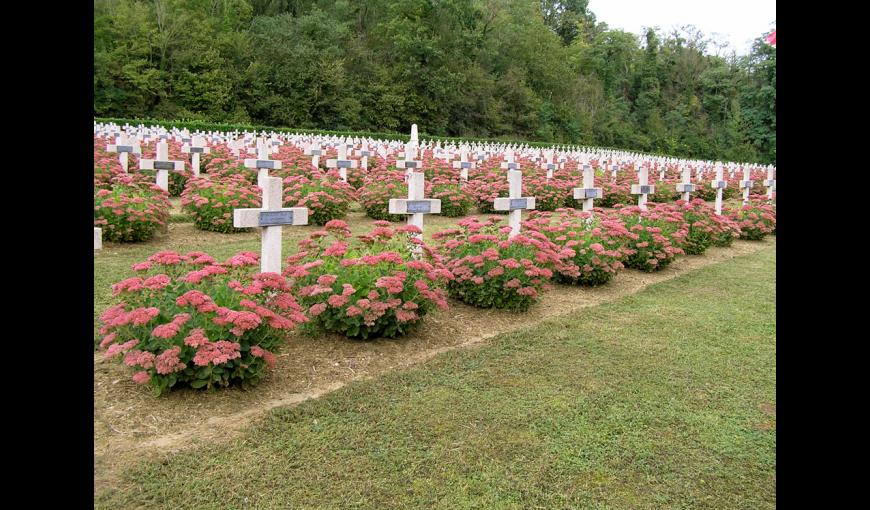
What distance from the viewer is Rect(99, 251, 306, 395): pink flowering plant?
3525mm

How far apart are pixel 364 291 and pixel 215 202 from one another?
4.91 meters

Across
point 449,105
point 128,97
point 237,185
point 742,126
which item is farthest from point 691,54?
point 237,185

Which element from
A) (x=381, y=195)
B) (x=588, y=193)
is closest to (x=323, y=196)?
(x=381, y=195)

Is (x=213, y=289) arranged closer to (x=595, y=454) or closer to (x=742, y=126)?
(x=595, y=454)

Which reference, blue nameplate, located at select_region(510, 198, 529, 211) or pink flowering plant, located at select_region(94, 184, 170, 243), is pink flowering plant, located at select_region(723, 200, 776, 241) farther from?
pink flowering plant, located at select_region(94, 184, 170, 243)

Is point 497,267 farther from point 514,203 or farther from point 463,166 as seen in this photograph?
point 463,166

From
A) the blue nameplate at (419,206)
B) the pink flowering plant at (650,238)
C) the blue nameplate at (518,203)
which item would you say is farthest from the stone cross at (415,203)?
the pink flowering plant at (650,238)

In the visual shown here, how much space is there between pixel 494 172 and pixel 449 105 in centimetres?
3102

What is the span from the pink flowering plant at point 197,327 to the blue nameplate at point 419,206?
84.7 inches

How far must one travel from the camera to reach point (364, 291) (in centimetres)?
476

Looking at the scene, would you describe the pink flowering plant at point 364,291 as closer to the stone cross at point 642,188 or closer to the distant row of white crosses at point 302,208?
the distant row of white crosses at point 302,208

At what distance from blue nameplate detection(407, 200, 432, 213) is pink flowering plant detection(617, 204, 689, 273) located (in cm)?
293

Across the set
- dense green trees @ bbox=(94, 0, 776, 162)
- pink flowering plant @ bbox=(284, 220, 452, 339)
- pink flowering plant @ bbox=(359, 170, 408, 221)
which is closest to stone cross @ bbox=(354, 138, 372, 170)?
pink flowering plant @ bbox=(359, 170, 408, 221)

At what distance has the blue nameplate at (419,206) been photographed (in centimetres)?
615
